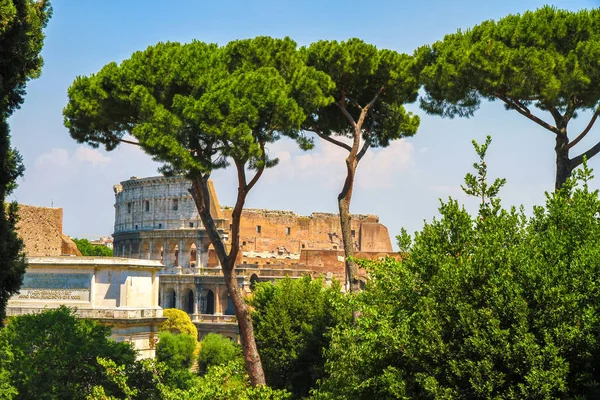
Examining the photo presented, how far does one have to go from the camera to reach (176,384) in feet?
43.4

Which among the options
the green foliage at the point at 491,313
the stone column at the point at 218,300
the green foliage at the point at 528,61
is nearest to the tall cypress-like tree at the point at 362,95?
the green foliage at the point at 528,61

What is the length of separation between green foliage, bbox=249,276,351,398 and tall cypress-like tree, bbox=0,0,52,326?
791 centimetres

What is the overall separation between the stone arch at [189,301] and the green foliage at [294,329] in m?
33.5

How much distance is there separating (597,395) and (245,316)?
6454 millimetres

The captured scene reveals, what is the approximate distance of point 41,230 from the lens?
21797mm

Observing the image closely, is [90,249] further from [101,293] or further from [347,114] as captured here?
[347,114]

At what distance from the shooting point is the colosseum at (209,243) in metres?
51.9

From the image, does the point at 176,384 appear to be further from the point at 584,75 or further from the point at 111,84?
the point at 584,75

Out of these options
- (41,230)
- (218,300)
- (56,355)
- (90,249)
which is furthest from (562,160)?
(90,249)

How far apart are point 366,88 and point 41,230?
9090 millimetres

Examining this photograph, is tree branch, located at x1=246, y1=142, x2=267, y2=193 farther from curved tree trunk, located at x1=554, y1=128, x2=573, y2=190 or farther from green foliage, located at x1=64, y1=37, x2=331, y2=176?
curved tree trunk, located at x1=554, y1=128, x2=573, y2=190

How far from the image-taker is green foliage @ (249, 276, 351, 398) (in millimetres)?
17750

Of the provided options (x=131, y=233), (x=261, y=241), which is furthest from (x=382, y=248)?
(x=131, y=233)

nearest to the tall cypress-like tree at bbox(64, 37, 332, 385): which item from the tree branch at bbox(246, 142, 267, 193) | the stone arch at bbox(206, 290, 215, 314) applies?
the tree branch at bbox(246, 142, 267, 193)
